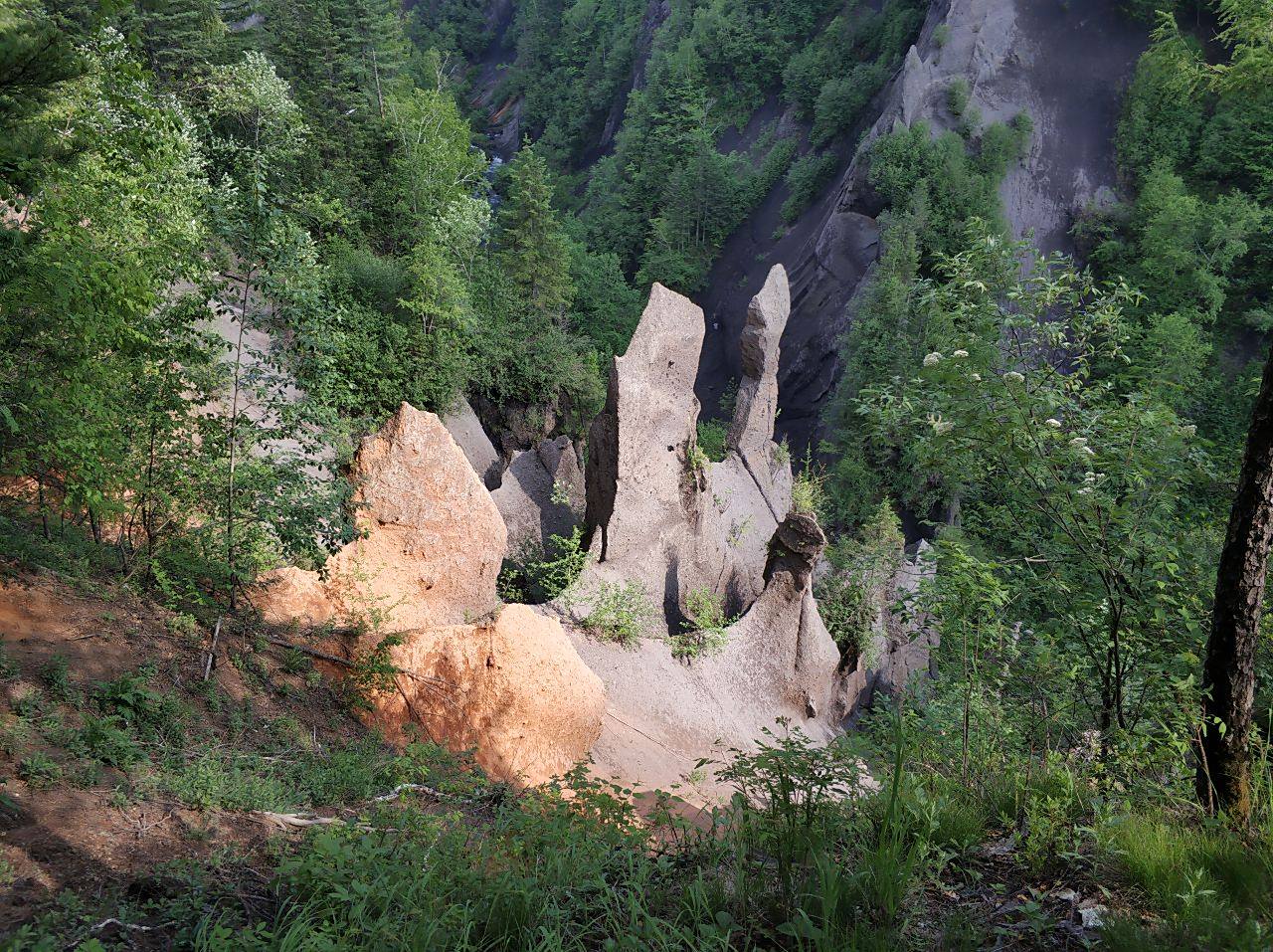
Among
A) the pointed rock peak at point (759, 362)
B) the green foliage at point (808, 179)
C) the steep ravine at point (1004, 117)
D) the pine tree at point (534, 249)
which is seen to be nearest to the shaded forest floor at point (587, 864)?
the pointed rock peak at point (759, 362)

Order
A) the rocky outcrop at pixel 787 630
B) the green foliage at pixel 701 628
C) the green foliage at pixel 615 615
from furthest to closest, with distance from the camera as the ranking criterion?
the rocky outcrop at pixel 787 630
the green foliage at pixel 701 628
the green foliage at pixel 615 615

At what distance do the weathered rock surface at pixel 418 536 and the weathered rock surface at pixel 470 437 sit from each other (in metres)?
9.02

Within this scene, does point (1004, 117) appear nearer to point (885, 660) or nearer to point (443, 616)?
point (885, 660)

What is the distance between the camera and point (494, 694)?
289 inches

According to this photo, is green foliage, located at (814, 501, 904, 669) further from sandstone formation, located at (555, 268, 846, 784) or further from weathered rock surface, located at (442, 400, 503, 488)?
weathered rock surface, located at (442, 400, 503, 488)

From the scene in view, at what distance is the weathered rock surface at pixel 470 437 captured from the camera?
18.9 metres

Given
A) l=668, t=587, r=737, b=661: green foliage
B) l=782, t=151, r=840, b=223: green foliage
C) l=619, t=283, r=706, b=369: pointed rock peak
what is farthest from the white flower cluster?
l=782, t=151, r=840, b=223: green foliage

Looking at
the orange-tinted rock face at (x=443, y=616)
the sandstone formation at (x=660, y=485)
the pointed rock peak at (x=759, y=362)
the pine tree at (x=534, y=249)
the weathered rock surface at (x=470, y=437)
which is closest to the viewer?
the orange-tinted rock face at (x=443, y=616)

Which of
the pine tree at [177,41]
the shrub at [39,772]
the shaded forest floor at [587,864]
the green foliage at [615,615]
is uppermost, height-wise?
the pine tree at [177,41]

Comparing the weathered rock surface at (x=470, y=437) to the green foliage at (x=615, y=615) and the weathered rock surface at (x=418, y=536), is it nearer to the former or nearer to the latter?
the green foliage at (x=615, y=615)

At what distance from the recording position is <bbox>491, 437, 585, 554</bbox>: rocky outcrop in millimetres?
13789

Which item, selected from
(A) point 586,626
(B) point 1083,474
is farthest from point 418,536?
(B) point 1083,474

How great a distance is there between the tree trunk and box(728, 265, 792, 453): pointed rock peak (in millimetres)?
12693

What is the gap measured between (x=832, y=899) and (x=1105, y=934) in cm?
76
